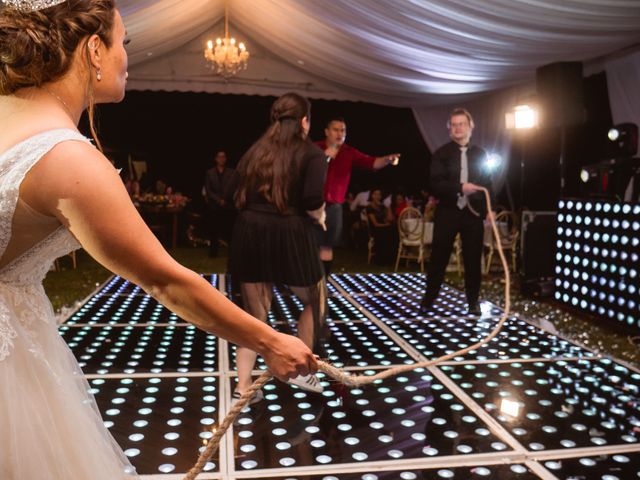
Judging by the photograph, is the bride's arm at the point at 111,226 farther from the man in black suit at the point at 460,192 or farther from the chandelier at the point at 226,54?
the chandelier at the point at 226,54

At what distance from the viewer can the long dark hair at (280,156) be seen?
3006 mm

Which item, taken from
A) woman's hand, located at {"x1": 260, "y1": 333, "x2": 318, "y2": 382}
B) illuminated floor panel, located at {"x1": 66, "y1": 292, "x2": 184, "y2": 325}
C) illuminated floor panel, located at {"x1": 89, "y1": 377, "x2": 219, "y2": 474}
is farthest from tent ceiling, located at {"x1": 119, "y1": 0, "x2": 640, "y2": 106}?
woman's hand, located at {"x1": 260, "y1": 333, "x2": 318, "y2": 382}

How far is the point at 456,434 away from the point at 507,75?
624cm

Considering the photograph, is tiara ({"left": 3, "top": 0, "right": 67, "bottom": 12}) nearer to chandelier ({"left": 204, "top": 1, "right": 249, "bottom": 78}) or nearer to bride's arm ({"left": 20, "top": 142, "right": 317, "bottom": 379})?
bride's arm ({"left": 20, "top": 142, "right": 317, "bottom": 379})

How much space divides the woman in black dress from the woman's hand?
76.3 inches

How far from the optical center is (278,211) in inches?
120

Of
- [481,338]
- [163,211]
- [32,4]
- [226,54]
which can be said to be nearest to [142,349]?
[481,338]

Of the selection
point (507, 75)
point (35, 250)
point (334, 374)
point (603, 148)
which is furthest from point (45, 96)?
point (603, 148)

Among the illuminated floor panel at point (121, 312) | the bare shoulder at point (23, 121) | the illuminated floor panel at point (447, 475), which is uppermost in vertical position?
the bare shoulder at point (23, 121)

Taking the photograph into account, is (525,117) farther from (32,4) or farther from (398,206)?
(32,4)

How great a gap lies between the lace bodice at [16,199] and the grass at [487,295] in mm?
3969

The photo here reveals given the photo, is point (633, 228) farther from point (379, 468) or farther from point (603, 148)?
point (603, 148)

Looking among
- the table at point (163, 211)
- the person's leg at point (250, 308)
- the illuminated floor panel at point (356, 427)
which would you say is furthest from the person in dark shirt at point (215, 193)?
the illuminated floor panel at point (356, 427)

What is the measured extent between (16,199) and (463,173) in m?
4.35
